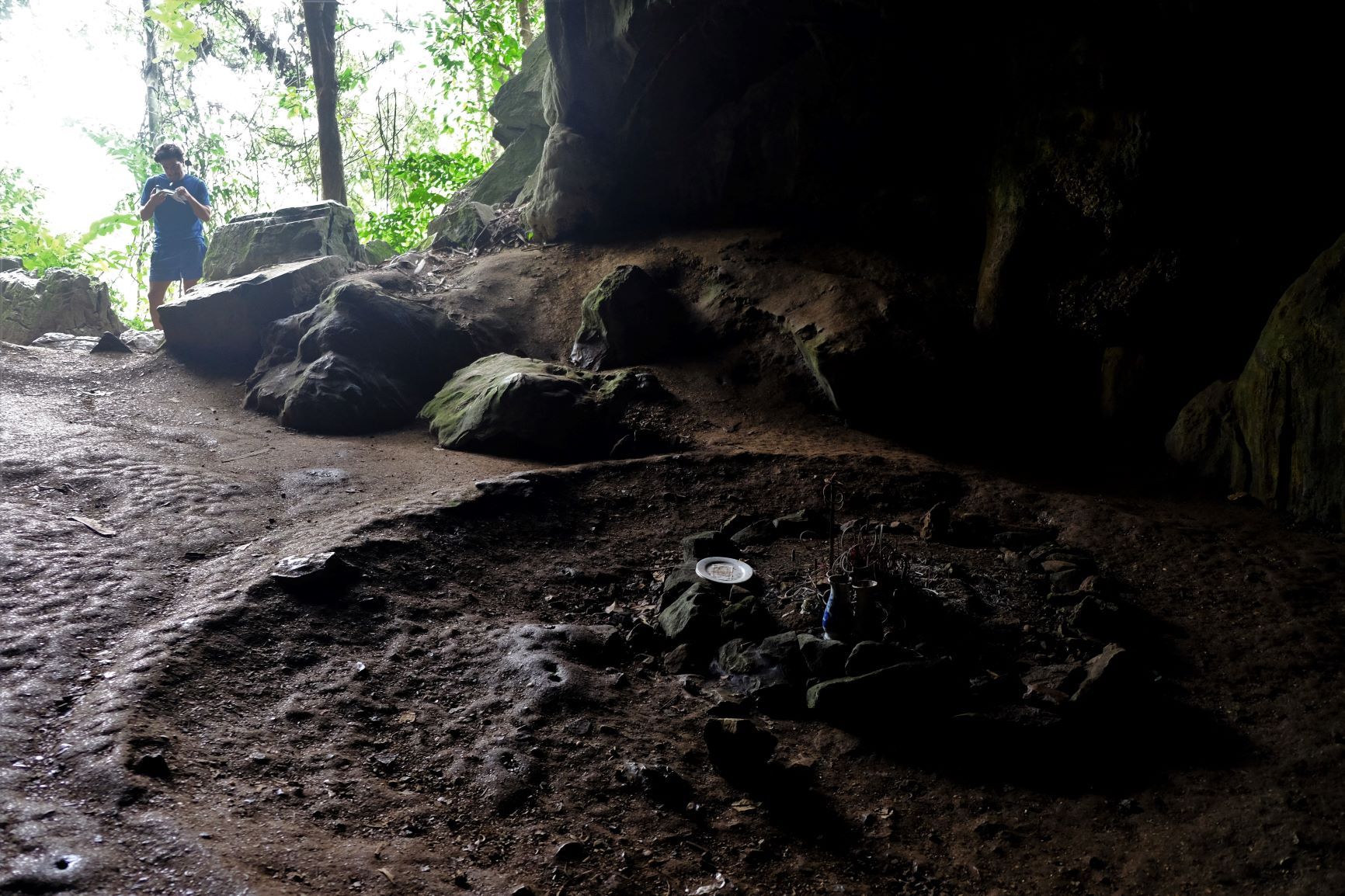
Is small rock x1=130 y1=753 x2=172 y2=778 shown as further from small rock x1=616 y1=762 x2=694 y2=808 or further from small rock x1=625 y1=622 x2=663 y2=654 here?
small rock x1=625 y1=622 x2=663 y2=654

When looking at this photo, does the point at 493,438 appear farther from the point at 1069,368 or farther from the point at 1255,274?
the point at 1255,274

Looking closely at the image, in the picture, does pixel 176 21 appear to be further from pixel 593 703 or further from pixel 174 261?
pixel 593 703

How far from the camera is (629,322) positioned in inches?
306

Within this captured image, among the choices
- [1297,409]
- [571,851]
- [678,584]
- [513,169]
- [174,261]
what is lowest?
[571,851]

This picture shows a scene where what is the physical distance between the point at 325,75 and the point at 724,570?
1047cm

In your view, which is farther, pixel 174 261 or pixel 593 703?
pixel 174 261

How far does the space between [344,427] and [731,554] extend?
13.0 feet

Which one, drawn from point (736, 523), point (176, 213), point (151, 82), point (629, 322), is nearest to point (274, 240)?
point (176, 213)

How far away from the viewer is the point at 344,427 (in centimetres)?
716

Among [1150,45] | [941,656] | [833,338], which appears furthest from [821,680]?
[1150,45]

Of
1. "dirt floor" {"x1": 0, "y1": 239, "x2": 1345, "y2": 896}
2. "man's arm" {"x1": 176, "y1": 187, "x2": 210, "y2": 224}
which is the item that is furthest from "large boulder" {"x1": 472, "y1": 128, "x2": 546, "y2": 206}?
"dirt floor" {"x1": 0, "y1": 239, "x2": 1345, "y2": 896}

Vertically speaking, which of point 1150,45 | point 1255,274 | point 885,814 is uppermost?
point 1150,45

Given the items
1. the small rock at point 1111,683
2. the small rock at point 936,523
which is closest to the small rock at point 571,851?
the small rock at point 1111,683

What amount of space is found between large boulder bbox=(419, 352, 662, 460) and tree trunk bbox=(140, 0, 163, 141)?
52.8 feet
